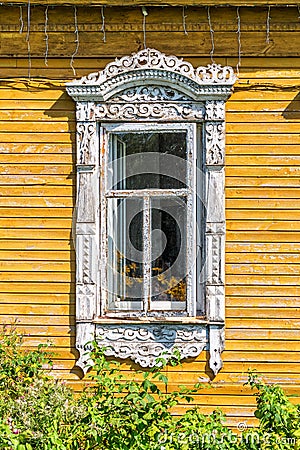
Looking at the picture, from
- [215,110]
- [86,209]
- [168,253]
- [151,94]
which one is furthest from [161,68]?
[168,253]

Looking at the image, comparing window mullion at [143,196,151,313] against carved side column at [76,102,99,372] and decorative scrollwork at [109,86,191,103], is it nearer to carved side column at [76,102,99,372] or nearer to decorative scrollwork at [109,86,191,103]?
carved side column at [76,102,99,372]

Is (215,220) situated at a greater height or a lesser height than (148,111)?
lesser

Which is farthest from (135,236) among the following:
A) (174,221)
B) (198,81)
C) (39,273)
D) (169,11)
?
(169,11)

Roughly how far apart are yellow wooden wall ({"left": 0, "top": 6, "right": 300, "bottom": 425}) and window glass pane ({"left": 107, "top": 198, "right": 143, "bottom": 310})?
1.06 feet

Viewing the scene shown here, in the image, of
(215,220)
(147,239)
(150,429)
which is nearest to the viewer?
(150,429)

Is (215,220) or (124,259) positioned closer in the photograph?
(215,220)

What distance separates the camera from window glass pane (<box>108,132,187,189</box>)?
19.5 feet

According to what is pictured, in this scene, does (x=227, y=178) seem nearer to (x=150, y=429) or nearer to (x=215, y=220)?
(x=215, y=220)

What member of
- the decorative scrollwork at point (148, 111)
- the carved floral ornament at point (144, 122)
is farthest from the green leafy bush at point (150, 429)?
the decorative scrollwork at point (148, 111)

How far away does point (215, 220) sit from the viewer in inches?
228

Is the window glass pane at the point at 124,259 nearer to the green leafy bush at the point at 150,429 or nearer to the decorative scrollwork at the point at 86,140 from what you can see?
the decorative scrollwork at the point at 86,140

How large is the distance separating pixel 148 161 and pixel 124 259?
81 cm

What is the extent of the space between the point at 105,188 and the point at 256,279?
1.39m

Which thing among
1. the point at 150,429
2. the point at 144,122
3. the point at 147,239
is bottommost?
the point at 150,429
